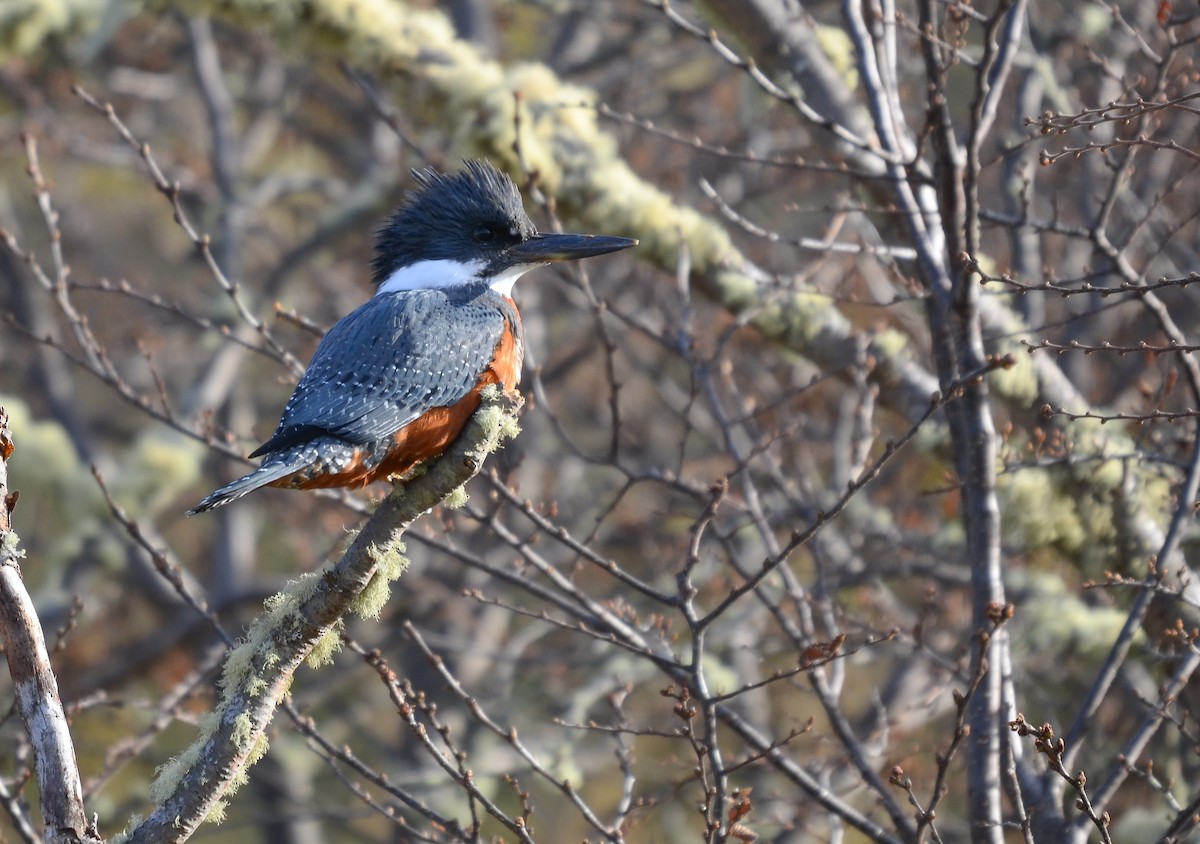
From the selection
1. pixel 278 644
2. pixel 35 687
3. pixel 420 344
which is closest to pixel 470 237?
pixel 420 344

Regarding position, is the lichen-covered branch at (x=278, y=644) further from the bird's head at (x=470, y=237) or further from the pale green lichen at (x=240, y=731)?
the bird's head at (x=470, y=237)

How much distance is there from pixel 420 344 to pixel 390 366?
10cm

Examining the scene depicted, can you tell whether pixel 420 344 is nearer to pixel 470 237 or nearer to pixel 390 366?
pixel 390 366

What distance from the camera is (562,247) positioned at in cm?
412

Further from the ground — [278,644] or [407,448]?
[407,448]

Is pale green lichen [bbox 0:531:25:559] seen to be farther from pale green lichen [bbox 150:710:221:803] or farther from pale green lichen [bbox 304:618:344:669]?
pale green lichen [bbox 304:618:344:669]

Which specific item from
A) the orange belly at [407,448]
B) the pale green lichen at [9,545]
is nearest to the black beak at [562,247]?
the orange belly at [407,448]

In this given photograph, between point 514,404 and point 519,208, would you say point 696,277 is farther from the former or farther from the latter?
point 514,404

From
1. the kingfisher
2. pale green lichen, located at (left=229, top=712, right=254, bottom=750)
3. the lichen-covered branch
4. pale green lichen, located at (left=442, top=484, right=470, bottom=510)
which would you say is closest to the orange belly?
the kingfisher

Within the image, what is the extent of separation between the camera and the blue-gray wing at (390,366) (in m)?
3.45

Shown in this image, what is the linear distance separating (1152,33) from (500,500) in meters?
4.44

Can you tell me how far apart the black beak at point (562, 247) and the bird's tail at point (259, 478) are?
1118mm

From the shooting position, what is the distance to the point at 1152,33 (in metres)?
6.39

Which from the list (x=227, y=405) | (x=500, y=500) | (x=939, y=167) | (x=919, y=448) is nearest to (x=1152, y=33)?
(x=919, y=448)
